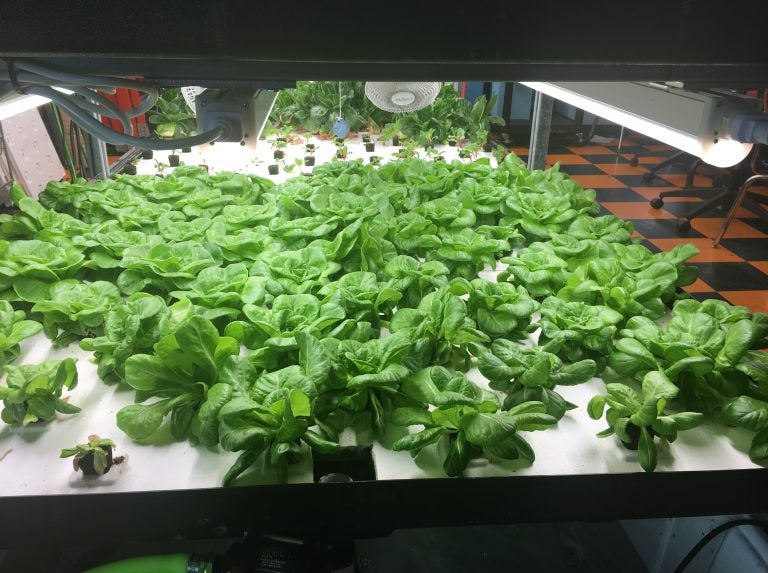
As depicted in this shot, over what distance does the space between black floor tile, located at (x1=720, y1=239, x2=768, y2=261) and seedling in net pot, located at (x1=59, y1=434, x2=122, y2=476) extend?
3914mm

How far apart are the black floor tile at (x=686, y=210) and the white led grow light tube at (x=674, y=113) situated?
337 centimetres

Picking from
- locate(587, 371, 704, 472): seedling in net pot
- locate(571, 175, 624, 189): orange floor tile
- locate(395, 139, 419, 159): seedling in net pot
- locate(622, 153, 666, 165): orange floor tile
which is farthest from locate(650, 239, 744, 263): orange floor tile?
locate(587, 371, 704, 472): seedling in net pot

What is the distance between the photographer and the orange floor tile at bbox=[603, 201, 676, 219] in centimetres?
441

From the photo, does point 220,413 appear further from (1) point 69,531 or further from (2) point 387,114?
(2) point 387,114

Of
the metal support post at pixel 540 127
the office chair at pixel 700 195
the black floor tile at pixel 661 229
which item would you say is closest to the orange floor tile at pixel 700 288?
the black floor tile at pixel 661 229

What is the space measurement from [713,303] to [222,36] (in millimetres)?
1358

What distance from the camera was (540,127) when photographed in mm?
2662

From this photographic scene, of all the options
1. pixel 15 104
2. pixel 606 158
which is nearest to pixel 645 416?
pixel 15 104

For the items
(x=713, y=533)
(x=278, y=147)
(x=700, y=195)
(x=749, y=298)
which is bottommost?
(x=749, y=298)

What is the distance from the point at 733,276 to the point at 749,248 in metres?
0.53

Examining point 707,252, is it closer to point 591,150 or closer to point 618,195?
point 618,195

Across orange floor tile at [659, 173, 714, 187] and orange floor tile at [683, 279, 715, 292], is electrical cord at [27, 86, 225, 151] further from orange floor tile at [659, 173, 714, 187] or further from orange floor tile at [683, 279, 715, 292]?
orange floor tile at [659, 173, 714, 187]

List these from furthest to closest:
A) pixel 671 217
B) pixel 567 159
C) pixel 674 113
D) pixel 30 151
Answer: pixel 567 159, pixel 671 217, pixel 30 151, pixel 674 113

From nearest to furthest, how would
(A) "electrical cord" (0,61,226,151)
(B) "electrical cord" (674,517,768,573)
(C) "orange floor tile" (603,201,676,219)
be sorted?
(A) "electrical cord" (0,61,226,151), (B) "electrical cord" (674,517,768,573), (C) "orange floor tile" (603,201,676,219)
